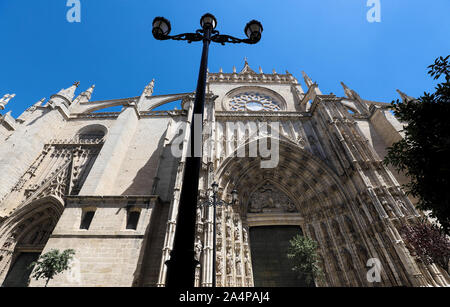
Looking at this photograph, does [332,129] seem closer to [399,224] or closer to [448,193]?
[399,224]

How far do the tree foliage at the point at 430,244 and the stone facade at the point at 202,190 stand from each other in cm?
95

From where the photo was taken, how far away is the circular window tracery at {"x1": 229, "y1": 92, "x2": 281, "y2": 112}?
785 inches

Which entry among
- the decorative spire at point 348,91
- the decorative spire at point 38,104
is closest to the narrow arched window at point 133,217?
the decorative spire at point 38,104

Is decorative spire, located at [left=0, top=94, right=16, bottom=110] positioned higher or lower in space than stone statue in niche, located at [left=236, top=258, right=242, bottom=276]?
higher

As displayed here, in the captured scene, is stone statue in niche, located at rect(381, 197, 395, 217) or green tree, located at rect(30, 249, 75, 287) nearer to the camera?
green tree, located at rect(30, 249, 75, 287)

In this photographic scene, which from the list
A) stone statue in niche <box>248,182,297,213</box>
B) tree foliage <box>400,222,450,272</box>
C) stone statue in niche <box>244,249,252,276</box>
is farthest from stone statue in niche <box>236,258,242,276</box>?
tree foliage <box>400,222,450,272</box>

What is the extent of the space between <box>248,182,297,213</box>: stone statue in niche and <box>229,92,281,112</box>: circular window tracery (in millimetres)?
8500

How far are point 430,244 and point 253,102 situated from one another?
16402mm

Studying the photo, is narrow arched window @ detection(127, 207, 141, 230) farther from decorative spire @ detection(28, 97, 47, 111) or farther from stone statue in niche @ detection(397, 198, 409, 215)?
decorative spire @ detection(28, 97, 47, 111)

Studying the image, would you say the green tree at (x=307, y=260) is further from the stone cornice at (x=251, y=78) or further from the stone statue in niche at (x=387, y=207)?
the stone cornice at (x=251, y=78)

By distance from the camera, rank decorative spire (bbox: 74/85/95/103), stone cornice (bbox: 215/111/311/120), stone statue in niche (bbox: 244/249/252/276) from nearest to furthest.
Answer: stone statue in niche (bbox: 244/249/252/276) → stone cornice (bbox: 215/111/311/120) → decorative spire (bbox: 74/85/95/103)

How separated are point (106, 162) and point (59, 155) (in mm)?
4522

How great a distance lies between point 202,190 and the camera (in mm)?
10453
